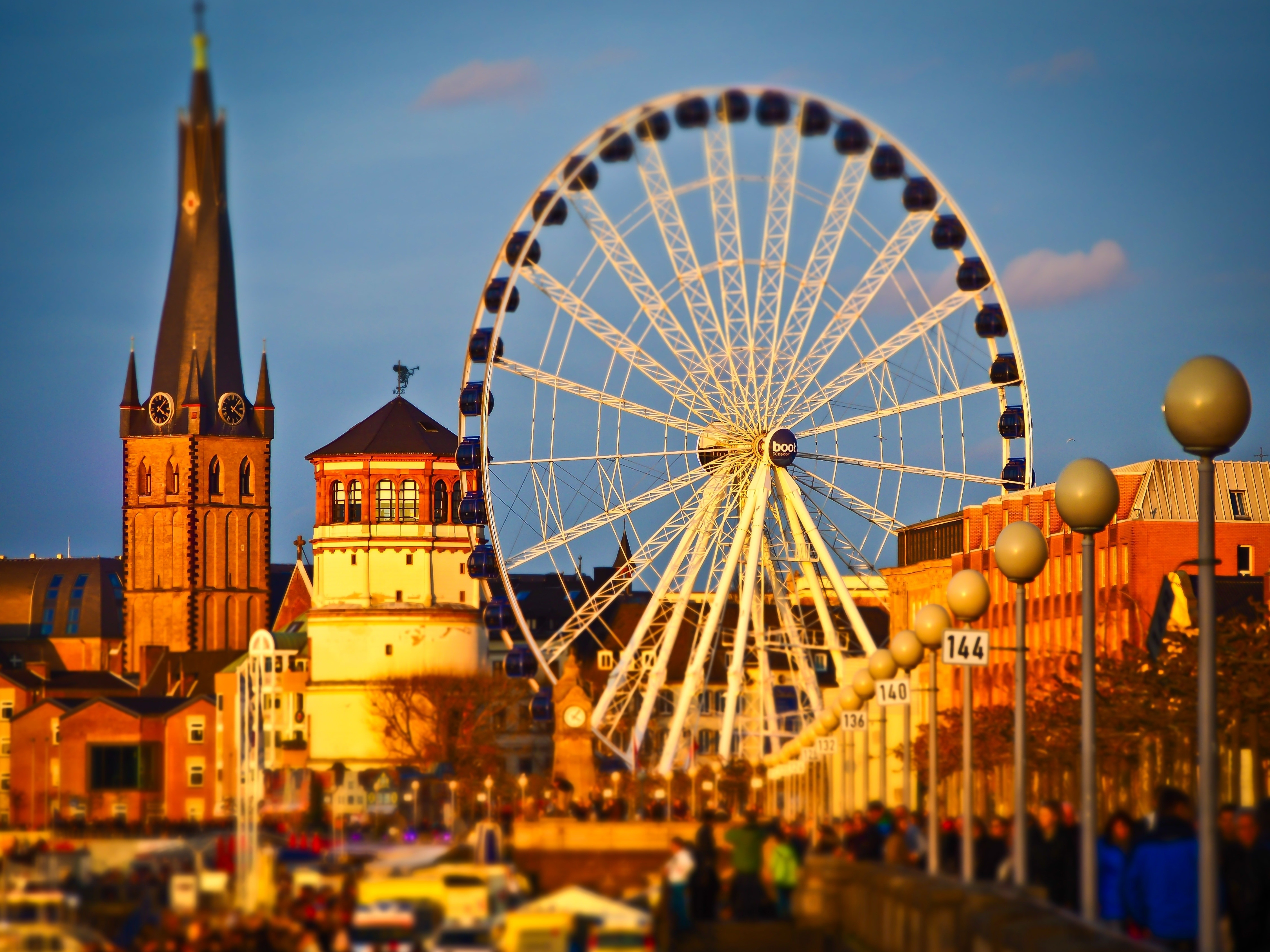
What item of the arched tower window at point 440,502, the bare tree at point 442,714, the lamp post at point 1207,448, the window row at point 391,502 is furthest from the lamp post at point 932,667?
the window row at point 391,502

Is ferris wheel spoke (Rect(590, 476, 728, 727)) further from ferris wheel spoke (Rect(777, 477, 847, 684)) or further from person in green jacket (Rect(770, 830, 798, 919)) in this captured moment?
person in green jacket (Rect(770, 830, 798, 919))

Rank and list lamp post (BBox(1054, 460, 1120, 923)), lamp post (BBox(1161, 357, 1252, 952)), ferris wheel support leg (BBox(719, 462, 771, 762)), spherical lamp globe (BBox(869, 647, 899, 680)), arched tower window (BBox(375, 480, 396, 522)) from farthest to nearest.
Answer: arched tower window (BBox(375, 480, 396, 522)) → ferris wheel support leg (BBox(719, 462, 771, 762)) → spherical lamp globe (BBox(869, 647, 899, 680)) → lamp post (BBox(1054, 460, 1120, 923)) → lamp post (BBox(1161, 357, 1252, 952))

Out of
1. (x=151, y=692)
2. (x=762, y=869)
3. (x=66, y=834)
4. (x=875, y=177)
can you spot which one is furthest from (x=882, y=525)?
(x=151, y=692)

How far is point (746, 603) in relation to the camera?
72.7 m

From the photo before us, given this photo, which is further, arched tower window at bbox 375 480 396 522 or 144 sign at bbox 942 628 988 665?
arched tower window at bbox 375 480 396 522

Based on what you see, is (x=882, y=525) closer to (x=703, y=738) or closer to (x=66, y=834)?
(x=66, y=834)

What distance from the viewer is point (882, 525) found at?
72000mm

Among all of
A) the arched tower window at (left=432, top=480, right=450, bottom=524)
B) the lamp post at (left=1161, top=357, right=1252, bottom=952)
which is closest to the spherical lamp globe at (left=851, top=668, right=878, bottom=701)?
the lamp post at (left=1161, top=357, right=1252, bottom=952)

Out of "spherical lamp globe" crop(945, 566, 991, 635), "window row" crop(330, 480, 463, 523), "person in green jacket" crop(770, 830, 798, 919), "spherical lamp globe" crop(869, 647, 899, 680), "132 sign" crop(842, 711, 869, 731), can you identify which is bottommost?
"person in green jacket" crop(770, 830, 798, 919)

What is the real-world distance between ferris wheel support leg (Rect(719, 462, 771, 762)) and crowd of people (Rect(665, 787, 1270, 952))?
25214 millimetres

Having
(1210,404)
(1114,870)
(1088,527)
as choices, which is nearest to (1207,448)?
(1210,404)

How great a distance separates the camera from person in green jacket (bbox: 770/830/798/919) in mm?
33188

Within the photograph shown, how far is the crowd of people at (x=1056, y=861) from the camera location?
2041 centimetres

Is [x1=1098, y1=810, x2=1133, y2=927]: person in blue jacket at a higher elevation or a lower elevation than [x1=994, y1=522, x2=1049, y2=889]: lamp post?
lower
